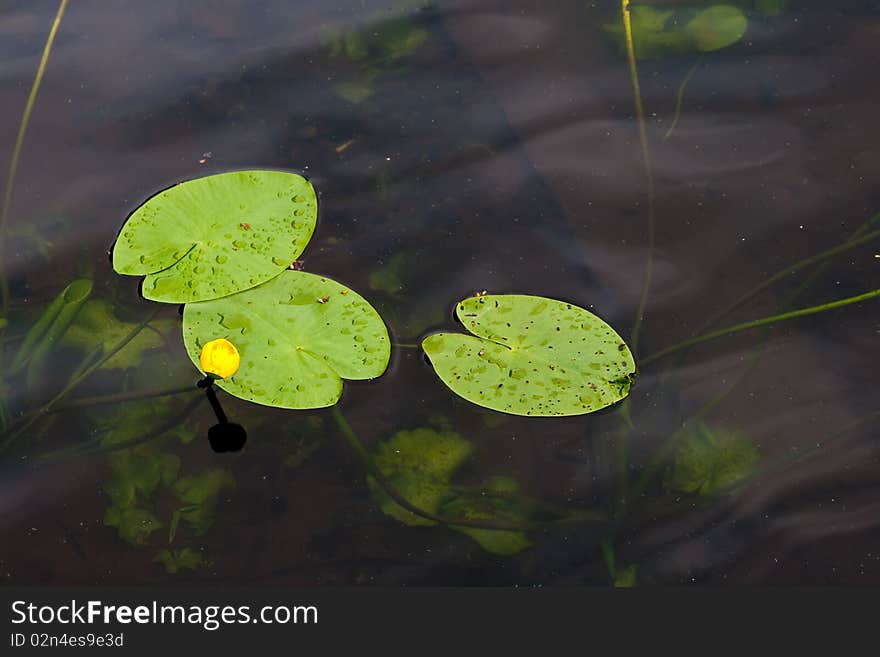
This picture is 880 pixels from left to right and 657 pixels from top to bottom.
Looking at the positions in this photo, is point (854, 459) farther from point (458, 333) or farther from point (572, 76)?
point (572, 76)

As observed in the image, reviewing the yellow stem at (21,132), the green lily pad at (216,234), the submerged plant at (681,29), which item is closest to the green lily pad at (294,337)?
the green lily pad at (216,234)

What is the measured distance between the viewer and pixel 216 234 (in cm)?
181

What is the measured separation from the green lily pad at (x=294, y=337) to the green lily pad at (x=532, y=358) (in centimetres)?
14

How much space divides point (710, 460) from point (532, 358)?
1.28ft

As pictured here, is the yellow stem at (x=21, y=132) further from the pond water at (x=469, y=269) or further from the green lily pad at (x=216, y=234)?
the green lily pad at (x=216, y=234)

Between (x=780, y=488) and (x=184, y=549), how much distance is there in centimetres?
111

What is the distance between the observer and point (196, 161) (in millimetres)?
→ 2012

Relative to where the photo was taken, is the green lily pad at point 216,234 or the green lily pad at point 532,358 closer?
the green lily pad at point 532,358

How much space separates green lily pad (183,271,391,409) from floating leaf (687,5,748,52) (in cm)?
114

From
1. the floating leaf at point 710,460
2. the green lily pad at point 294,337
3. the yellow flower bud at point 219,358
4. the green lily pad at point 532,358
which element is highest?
the yellow flower bud at point 219,358

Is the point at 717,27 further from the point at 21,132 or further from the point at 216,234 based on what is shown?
the point at 21,132

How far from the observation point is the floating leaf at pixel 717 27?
7.19 feet

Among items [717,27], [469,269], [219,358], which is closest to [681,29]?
[717,27]

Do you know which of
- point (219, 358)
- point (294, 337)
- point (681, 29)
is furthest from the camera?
point (681, 29)
